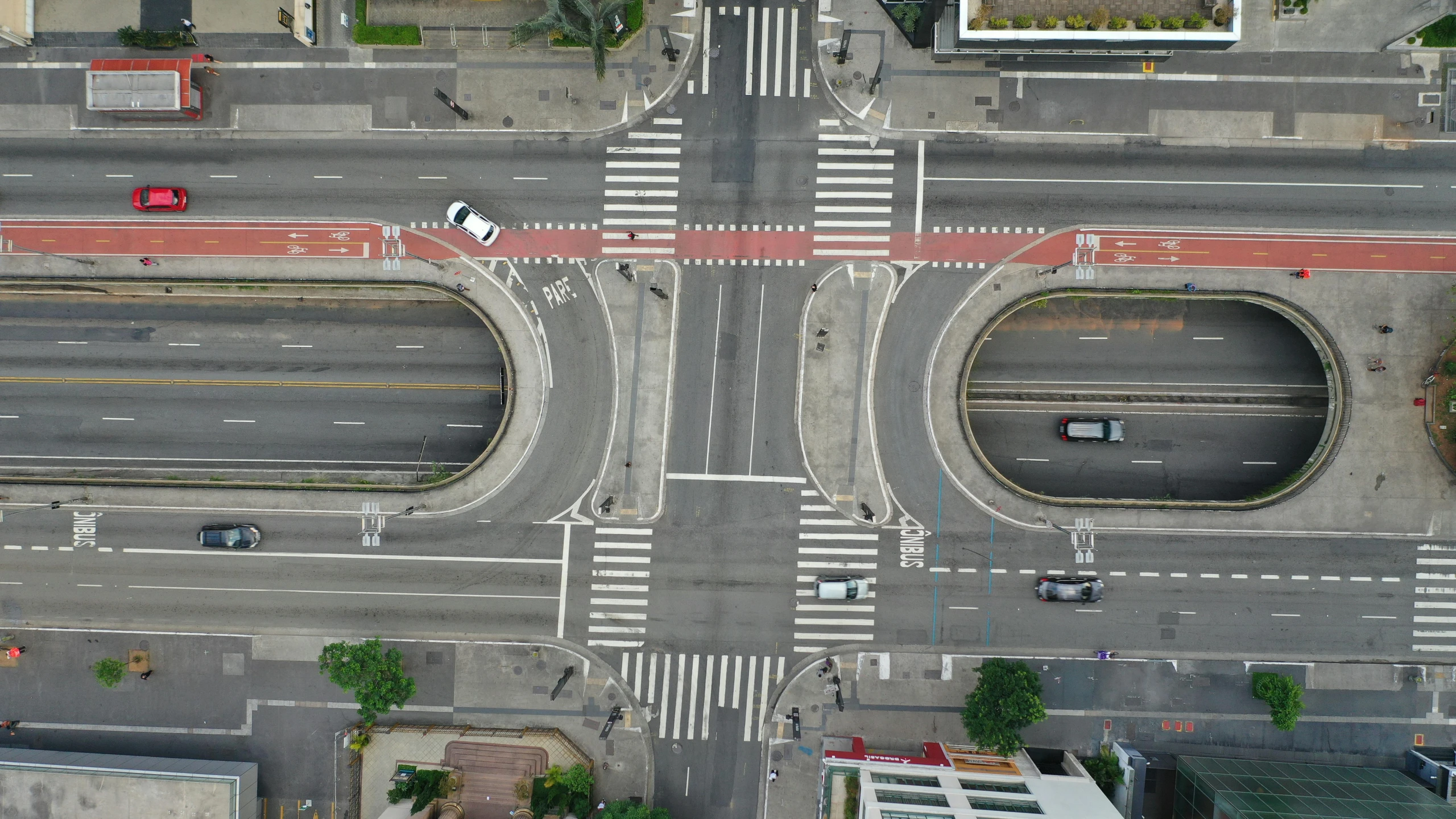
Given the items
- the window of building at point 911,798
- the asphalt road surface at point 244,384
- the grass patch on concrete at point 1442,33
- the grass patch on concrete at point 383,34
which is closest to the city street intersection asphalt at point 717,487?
the asphalt road surface at point 244,384

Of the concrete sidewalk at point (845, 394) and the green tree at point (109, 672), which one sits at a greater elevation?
the concrete sidewalk at point (845, 394)

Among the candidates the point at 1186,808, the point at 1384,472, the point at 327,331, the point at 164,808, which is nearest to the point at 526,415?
the point at 327,331

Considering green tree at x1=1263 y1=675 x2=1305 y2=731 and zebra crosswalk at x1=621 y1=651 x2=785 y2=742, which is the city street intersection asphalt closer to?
zebra crosswalk at x1=621 y1=651 x2=785 y2=742

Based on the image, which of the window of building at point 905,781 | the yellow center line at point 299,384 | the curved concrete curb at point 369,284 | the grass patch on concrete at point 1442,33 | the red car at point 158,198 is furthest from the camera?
the yellow center line at point 299,384

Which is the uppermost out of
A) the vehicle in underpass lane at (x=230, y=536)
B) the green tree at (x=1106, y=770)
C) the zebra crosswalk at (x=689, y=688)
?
the vehicle in underpass lane at (x=230, y=536)

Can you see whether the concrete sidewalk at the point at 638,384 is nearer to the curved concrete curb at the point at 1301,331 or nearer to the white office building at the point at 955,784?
the white office building at the point at 955,784

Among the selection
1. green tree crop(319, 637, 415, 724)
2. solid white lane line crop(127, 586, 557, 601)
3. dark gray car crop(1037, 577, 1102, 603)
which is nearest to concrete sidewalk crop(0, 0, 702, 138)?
solid white lane line crop(127, 586, 557, 601)

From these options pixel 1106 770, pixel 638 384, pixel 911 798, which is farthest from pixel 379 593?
pixel 1106 770

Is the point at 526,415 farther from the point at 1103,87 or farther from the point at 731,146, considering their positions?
the point at 1103,87
